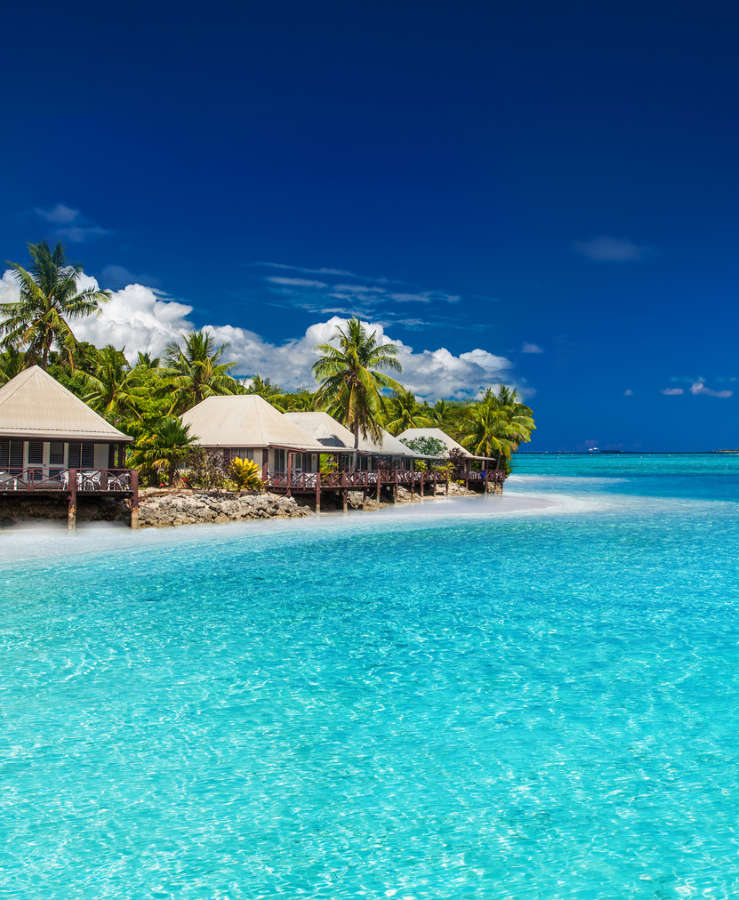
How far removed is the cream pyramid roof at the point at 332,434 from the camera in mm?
42562

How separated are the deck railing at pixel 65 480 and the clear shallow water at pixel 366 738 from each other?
29.6 ft

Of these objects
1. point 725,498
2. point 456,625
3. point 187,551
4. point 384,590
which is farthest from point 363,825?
point 725,498

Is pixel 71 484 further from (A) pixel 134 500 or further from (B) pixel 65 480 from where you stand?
(A) pixel 134 500

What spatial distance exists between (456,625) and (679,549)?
48.5 ft

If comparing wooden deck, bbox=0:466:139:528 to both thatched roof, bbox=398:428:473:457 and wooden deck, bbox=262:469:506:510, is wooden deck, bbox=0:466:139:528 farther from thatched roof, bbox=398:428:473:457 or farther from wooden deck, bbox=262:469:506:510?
thatched roof, bbox=398:428:473:457

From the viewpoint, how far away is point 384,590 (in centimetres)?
1736

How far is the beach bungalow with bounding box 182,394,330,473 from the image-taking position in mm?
36219

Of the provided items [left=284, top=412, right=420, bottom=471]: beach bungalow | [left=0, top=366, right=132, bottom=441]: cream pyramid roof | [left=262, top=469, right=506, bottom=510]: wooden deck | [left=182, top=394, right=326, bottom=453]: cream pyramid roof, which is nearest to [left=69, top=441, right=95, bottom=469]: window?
[left=0, top=366, right=132, bottom=441]: cream pyramid roof

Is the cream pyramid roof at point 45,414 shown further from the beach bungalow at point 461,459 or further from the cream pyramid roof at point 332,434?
the beach bungalow at point 461,459

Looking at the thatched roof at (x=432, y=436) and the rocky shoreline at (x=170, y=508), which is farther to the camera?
the thatched roof at (x=432, y=436)

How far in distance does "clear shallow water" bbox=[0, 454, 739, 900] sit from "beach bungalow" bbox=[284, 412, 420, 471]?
24.5 m

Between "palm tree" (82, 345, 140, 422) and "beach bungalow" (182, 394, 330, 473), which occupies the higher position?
"palm tree" (82, 345, 140, 422)

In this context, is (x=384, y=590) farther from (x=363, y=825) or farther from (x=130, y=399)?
(x=130, y=399)

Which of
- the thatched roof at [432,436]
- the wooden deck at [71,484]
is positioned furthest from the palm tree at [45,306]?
the thatched roof at [432,436]
